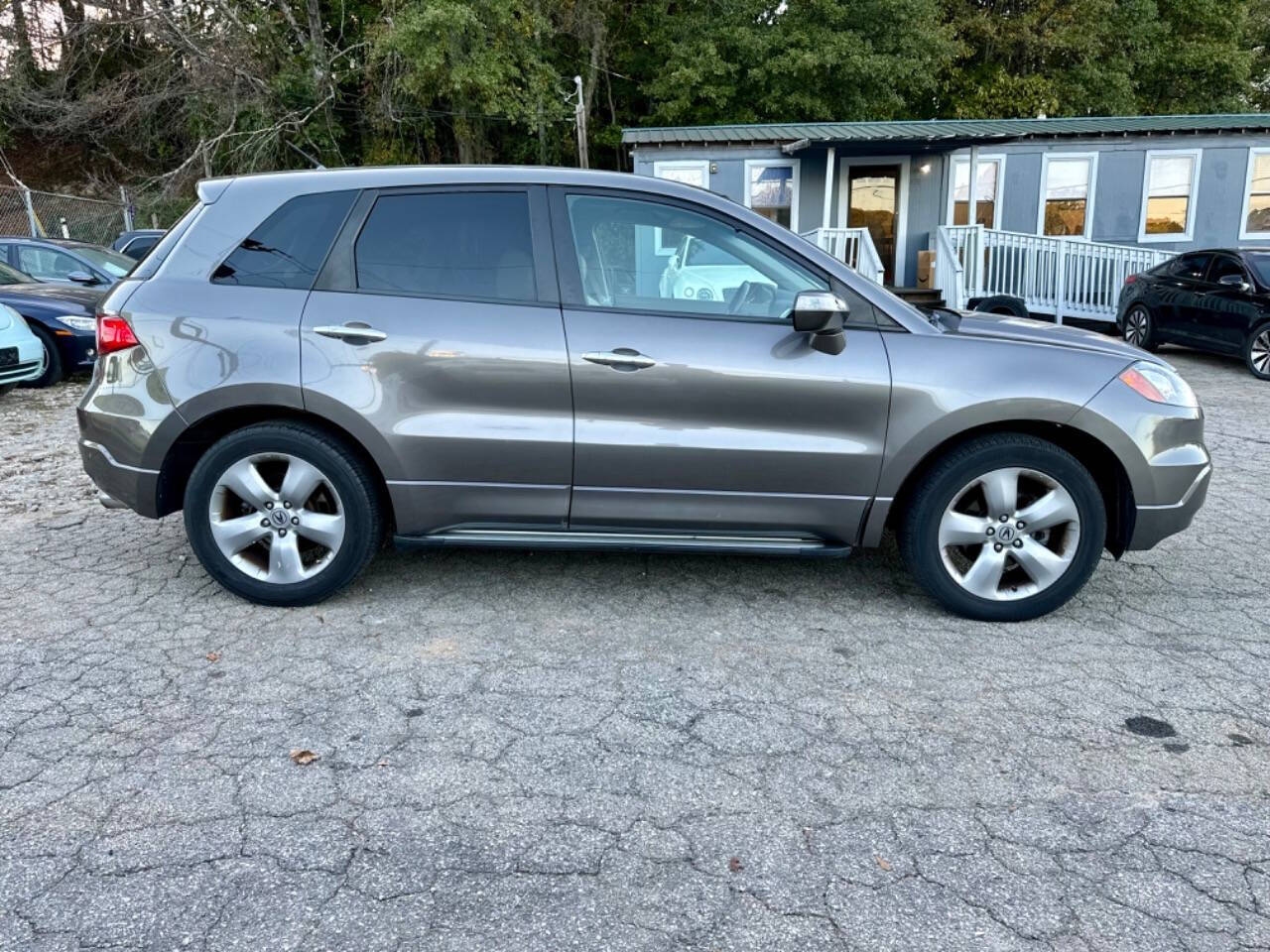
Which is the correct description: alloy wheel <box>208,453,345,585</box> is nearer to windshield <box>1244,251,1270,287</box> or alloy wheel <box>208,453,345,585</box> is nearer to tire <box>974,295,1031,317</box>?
windshield <box>1244,251,1270,287</box>

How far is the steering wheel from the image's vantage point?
3.81m

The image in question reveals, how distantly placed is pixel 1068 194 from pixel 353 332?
54.0 ft

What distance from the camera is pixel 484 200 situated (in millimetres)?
3891

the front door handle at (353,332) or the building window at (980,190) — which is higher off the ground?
the building window at (980,190)

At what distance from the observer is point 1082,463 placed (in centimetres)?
395

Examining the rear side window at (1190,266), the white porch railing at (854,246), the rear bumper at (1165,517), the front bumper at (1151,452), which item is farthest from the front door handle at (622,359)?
the rear side window at (1190,266)

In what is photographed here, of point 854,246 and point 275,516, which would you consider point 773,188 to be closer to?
point 854,246

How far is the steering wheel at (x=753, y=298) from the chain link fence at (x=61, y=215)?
20960mm

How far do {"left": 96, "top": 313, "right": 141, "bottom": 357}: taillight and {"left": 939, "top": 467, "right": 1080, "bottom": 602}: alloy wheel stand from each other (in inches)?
134

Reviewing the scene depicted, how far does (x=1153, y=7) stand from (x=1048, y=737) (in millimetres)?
30176

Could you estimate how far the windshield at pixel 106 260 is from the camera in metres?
11.7

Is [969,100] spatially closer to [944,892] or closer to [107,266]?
[107,266]

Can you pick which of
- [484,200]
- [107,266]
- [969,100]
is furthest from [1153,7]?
[484,200]

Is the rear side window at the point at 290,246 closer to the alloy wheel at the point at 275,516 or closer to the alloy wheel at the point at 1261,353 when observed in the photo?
the alloy wheel at the point at 275,516
